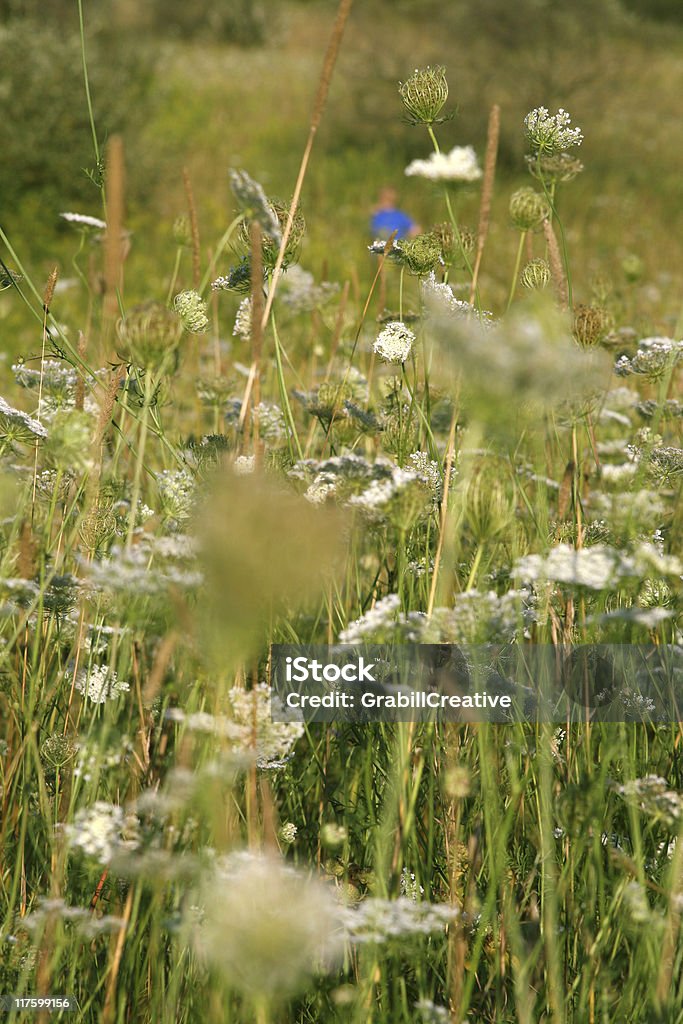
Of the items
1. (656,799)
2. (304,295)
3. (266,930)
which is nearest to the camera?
(266,930)

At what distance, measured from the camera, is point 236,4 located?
16.2m

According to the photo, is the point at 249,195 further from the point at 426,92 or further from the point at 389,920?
the point at 389,920

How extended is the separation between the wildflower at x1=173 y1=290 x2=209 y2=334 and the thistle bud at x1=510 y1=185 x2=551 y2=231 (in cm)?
35

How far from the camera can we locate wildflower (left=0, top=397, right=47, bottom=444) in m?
0.91

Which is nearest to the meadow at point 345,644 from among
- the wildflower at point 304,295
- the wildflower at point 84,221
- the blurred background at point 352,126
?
the wildflower at point 84,221

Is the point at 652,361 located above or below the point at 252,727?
above

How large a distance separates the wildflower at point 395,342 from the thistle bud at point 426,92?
0.67ft

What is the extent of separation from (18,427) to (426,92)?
20.3 inches

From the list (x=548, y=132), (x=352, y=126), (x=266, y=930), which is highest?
(x=352, y=126)

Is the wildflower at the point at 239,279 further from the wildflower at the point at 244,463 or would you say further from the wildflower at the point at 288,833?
the wildflower at the point at 288,833

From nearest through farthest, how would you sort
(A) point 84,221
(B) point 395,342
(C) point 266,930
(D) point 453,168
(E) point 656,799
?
1. (C) point 266,930
2. (E) point 656,799
3. (D) point 453,168
4. (B) point 395,342
5. (A) point 84,221

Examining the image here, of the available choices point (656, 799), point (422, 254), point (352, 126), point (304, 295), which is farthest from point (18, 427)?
point (352, 126)

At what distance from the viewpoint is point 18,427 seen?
96cm

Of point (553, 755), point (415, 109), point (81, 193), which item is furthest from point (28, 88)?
point (553, 755)
